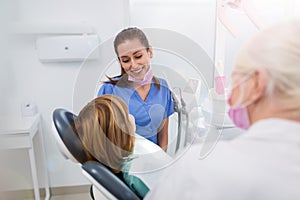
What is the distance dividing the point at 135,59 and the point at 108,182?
0.44 meters

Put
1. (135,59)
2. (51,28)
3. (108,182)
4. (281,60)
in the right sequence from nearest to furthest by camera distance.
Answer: (281,60)
(108,182)
(135,59)
(51,28)

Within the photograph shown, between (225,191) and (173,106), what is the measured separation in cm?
47

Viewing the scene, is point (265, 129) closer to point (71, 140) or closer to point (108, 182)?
point (108, 182)

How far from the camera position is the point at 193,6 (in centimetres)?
118

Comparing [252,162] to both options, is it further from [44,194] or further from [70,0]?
[44,194]

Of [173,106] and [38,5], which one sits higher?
[38,5]

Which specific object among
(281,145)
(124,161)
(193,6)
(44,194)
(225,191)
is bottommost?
(44,194)

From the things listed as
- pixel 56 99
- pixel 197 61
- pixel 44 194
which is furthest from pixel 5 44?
pixel 197 61

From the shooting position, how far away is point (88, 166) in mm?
767

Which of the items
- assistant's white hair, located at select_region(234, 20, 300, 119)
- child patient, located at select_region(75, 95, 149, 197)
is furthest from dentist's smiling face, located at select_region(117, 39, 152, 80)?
assistant's white hair, located at select_region(234, 20, 300, 119)

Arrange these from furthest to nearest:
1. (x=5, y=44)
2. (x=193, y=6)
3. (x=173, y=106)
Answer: (x=5, y=44) → (x=193, y=6) → (x=173, y=106)

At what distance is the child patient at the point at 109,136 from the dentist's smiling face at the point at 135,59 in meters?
0.14

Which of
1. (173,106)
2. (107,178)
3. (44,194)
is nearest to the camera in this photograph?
(107,178)

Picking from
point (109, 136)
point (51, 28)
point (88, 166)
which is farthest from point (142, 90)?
point (51, 28)
